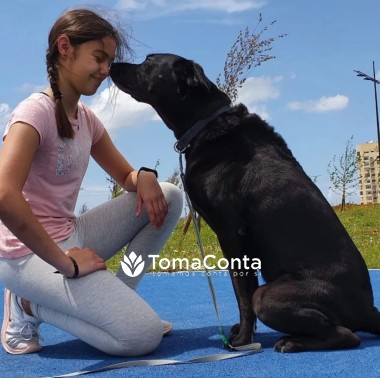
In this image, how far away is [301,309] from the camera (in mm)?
2402

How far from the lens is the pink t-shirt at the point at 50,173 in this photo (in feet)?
8.51

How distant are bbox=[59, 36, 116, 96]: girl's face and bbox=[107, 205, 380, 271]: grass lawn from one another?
404 cm

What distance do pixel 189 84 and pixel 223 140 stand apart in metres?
0.37

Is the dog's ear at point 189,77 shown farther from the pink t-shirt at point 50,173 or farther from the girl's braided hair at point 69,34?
the pink t-shirt at point 50,173

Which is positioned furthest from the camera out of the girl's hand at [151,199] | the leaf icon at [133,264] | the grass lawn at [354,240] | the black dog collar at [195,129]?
the grass lawn at [354,240]

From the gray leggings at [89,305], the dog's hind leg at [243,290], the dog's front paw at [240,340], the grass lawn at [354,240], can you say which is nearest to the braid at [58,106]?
the gray leggings at [89,305]

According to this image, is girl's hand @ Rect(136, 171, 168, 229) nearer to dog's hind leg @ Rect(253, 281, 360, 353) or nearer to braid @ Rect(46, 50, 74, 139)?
braid @ Rect(46, 50, 74, 139)

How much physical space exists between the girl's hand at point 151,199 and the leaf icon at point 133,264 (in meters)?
0.21

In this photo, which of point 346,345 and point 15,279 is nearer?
point 346,345

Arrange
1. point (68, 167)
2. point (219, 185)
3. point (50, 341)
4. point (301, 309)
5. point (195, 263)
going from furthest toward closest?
point (195, 263)
point (50, 341)
point (68, 167)
point (219, 185)
point (301, 309)

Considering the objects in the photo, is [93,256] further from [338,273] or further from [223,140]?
[338,273]

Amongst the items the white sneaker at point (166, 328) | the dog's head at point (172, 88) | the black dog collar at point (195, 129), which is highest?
the dog's head at point (172, 88)

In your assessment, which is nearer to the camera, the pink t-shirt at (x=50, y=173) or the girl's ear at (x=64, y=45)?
the pink t-shirt at (x=50, y=173)

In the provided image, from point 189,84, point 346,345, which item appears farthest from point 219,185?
point 346,345
